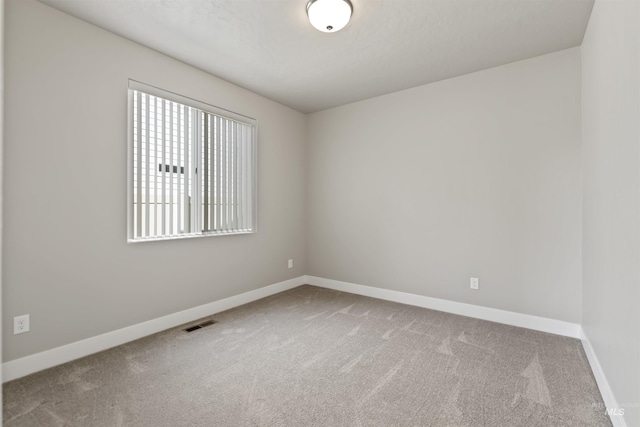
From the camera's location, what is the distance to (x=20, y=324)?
2.39 metres

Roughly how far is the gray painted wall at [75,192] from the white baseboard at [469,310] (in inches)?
76.1

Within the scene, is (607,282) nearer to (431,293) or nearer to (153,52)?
(431,293)

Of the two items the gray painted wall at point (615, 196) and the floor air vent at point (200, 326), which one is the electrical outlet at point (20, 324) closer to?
the floor air vent at point (200, 326)

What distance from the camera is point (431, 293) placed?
381 centimetres

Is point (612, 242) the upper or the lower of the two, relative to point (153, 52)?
lower

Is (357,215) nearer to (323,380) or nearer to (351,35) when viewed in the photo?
(351,35)

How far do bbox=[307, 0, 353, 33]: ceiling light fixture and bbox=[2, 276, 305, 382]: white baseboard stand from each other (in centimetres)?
285

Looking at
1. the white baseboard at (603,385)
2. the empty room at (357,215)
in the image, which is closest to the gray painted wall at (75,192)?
the empty room at (357,215)

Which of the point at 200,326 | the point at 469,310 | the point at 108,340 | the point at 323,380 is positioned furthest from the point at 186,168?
the point at 469,310

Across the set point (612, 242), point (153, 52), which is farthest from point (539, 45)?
point (153, 52)

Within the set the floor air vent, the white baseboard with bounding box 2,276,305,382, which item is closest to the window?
the white baseboard with bounding box 2,276,305,382

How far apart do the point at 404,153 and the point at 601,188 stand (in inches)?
80.5

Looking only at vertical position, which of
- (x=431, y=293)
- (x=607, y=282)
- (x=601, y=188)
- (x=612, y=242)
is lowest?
(x=431, y=293)

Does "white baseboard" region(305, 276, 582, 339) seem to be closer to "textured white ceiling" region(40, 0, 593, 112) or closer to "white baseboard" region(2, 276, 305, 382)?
"white baseboard" region(2, 276, 305, 382)
